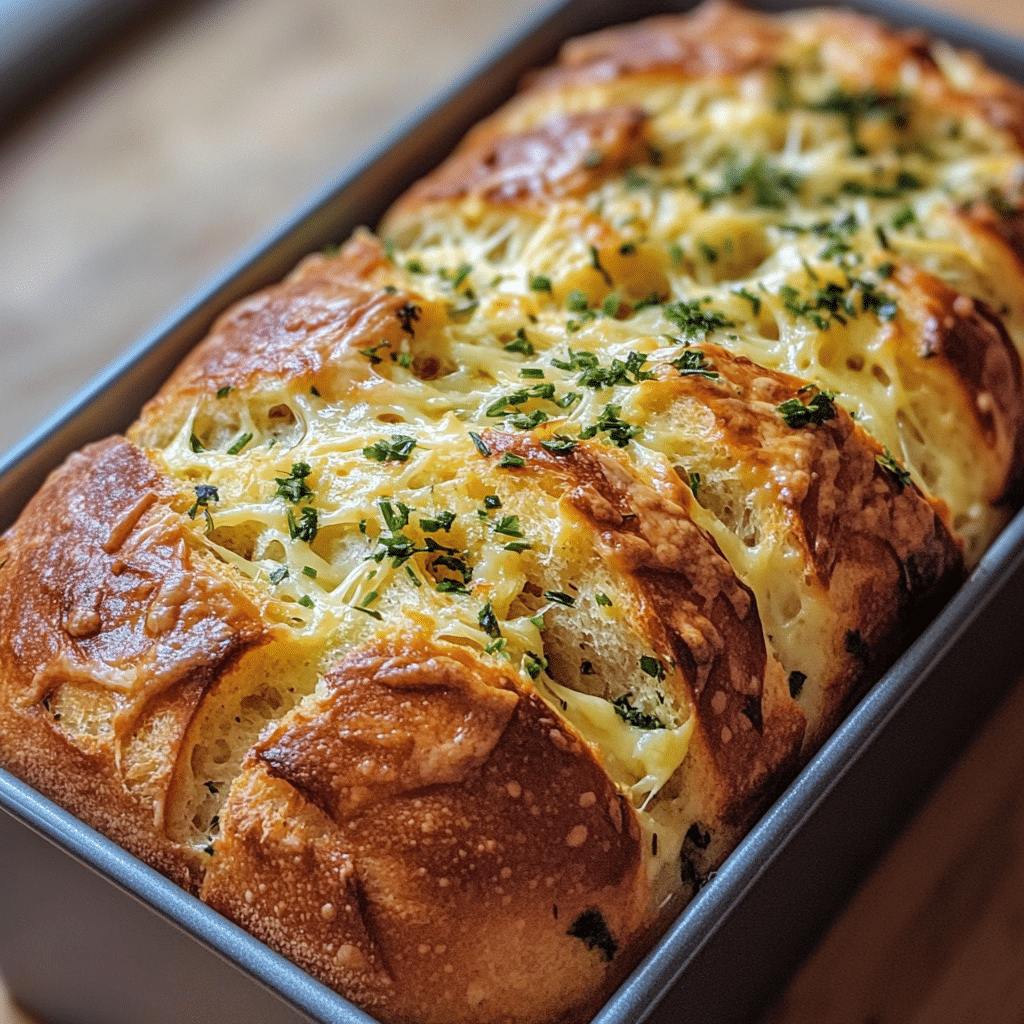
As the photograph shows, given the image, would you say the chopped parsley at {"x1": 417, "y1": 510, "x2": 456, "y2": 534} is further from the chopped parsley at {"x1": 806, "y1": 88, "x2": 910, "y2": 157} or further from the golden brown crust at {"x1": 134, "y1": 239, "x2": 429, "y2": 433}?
the chopped parsley at {"x1": 806, "y1": 88, "x2": 910, "y2": 157}

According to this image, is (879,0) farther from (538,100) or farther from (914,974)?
(914,974)

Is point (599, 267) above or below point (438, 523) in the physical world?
above

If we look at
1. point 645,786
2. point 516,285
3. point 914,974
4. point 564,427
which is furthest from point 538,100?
point 914,974

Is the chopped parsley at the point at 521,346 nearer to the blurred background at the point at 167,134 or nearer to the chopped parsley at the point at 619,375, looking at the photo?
the chopped parsley at the point at 619,375

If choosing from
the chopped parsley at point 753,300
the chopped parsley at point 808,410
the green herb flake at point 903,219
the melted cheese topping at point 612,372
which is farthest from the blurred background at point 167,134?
the chopped parsley at point 808,410

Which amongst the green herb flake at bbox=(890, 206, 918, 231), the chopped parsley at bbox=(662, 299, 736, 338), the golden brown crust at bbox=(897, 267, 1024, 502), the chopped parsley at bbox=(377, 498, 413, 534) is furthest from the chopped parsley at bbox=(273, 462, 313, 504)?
the green herb flake at bbox=(890, 206, 918, 231)

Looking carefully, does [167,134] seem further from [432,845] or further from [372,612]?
[432,845]

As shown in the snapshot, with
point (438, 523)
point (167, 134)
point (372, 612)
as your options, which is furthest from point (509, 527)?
point (167, 134)
